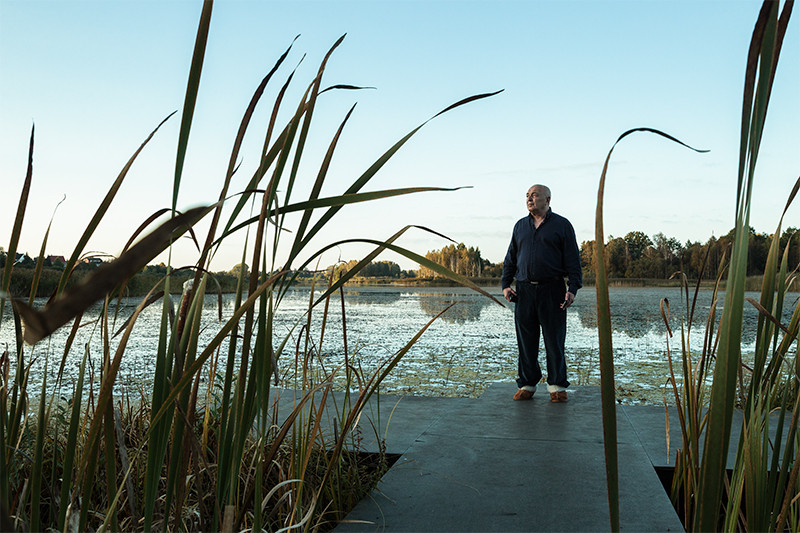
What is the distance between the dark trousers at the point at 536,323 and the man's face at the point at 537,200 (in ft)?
1.69

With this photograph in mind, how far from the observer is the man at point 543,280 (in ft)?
13.7

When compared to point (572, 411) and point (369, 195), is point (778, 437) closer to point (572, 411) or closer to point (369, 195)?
point (369, 195)

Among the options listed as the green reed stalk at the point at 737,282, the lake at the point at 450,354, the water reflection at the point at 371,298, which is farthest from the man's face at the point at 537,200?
the water reflection at the point at 371,298

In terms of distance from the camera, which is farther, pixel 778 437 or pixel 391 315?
pixel 391 315

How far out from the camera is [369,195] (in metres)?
0.74

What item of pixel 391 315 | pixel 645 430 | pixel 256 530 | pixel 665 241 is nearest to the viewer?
pixel 256 530

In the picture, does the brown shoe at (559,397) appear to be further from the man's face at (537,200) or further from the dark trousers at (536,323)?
the man's face at (537,200)

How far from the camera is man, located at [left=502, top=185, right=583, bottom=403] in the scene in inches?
164

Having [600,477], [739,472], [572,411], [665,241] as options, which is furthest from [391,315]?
[665,241]

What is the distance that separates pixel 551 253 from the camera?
167 inches

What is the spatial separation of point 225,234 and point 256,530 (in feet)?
1.59

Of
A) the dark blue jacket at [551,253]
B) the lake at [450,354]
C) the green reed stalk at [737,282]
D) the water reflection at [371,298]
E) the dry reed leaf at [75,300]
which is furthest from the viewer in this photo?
the water reflection at [371,298]

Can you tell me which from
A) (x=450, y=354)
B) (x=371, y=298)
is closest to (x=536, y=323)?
(x=450, y=354)

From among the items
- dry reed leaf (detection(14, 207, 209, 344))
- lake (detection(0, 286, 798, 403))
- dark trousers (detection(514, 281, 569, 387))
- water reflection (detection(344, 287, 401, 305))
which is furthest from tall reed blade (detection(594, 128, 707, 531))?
water reflection (detection(344, 287, 401, 305))
